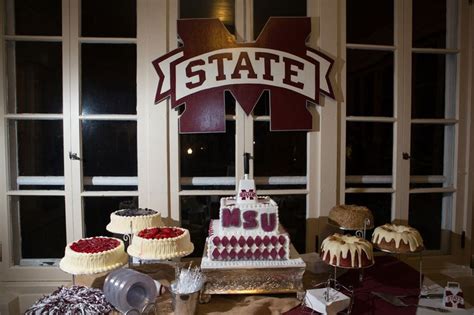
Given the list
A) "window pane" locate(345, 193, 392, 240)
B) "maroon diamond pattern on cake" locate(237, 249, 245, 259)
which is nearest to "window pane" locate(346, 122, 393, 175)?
"window pane" locate(345, 193, 392, 240)

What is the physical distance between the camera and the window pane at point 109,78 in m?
2.27

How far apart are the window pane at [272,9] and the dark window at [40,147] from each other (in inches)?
56.5

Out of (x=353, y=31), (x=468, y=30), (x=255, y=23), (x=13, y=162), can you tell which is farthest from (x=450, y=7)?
(x=13, y=162)

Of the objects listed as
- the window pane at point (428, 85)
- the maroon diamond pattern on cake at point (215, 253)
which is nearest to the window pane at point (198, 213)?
the maroon diamond pattern on cake at point (215, 253)

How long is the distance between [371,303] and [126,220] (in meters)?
1.21

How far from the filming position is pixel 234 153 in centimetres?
230

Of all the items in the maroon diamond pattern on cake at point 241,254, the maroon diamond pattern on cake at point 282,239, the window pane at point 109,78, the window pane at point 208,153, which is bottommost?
the maroon diamond pattern on cake at point 241,254

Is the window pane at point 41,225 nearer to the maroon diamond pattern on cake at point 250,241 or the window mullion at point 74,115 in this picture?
the window mullion at point 74,115

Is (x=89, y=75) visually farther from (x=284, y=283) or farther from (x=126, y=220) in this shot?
(x=284, y=283)

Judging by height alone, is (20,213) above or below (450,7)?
below

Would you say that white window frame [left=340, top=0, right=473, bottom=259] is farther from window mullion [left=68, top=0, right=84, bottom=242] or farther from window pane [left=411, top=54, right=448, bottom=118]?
window mullion [left=68, top=0, right=84, bottom=242]

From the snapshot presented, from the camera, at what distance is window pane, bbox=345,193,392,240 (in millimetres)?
2391

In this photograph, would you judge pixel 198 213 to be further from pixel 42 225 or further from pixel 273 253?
pixel 42 225

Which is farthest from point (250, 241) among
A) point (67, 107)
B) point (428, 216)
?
point (428, 216)
